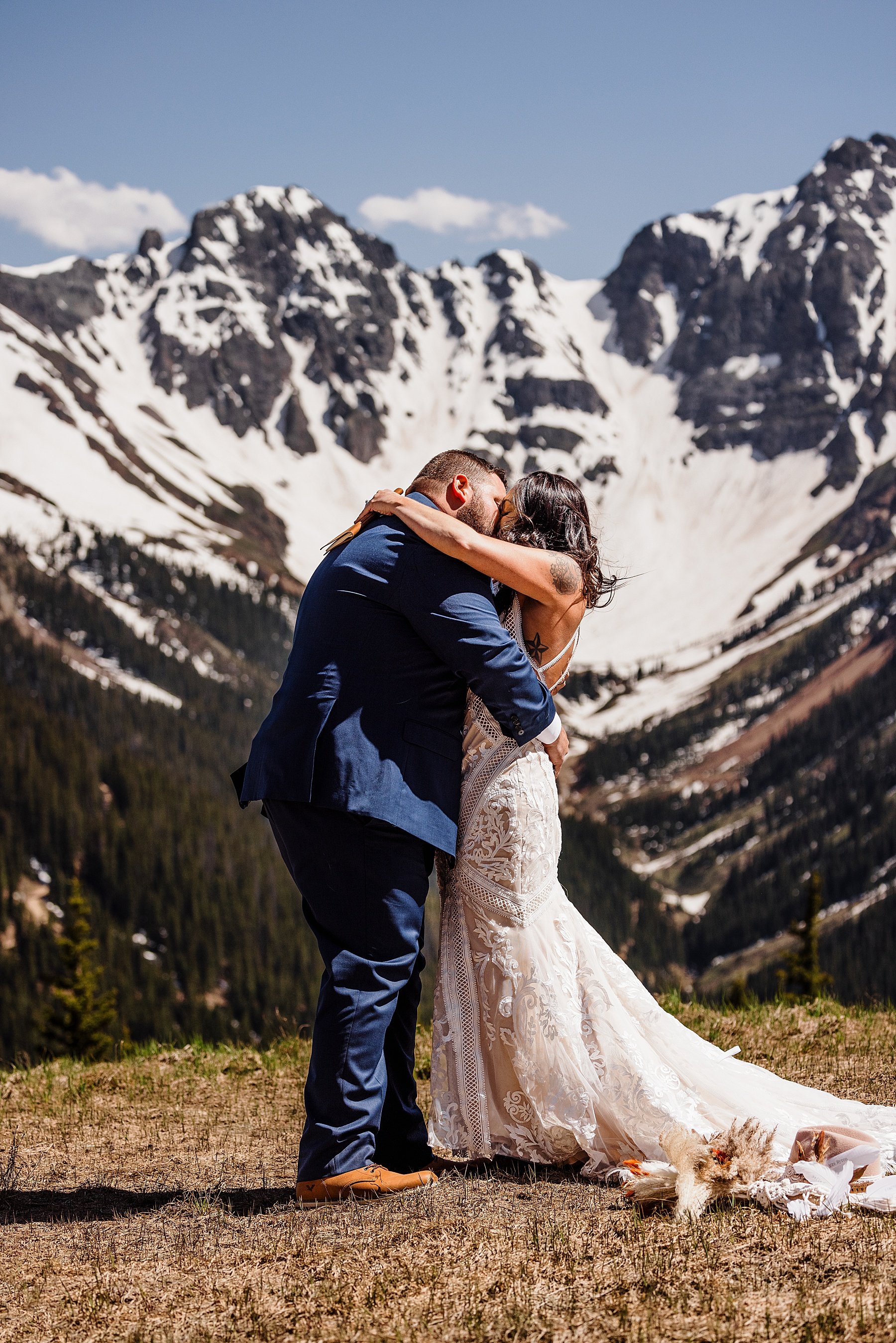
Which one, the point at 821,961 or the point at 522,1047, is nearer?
the point at 522,1047

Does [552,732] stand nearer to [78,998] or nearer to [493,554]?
[493,554]

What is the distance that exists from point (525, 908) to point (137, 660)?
185063 mm

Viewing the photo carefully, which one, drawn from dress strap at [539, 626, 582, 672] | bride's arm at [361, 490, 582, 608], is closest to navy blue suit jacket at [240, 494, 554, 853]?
bride's arm at [361, 490, 582, 608]

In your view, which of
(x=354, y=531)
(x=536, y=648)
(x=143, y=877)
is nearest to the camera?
(x=354, y=531)

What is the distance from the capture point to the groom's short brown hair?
6.13m

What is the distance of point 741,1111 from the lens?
6336 mm

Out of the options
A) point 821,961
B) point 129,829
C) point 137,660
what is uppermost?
point 137,660

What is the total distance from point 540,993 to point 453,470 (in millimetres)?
2719

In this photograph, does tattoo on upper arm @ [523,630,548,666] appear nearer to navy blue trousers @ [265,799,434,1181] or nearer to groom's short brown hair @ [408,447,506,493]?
groom's short brown hair @ [408,447,506,493]

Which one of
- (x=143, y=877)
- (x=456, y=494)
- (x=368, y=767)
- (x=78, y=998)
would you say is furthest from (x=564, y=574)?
(x=143, y=877)

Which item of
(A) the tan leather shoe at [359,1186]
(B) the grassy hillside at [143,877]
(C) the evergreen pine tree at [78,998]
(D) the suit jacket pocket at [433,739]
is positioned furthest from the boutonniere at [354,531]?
(B) the grassy hillside at [143,877]

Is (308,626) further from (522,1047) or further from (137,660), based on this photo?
(137,660)

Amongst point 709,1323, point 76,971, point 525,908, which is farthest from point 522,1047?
point 76,971

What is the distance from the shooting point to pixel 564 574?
20.4ft
